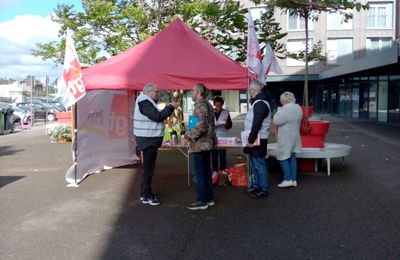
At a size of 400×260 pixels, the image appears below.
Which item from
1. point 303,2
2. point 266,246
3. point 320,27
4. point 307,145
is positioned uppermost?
point 320,27

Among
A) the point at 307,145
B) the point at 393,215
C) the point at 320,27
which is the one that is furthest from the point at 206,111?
the point at 320,27

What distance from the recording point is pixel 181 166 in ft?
33.6

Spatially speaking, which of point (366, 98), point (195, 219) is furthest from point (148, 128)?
point (366, 98)

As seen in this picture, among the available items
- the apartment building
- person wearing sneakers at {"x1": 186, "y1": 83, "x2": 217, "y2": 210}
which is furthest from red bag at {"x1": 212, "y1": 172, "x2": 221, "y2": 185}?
the apartment building

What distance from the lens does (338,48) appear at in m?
39.4

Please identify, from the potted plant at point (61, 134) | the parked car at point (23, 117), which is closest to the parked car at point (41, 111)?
the parked car at point (23, 117)

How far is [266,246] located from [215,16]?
11.0m

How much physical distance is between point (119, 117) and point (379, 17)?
34.6m

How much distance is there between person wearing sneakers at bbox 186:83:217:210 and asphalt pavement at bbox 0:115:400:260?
0.30 metres

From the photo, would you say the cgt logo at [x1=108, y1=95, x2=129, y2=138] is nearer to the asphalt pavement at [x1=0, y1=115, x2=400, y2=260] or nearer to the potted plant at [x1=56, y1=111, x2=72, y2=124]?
the asphalt pavement at [x1=0, y1=115, x2=400, y2=260]

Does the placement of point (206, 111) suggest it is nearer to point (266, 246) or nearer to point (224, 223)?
point (224, 223)

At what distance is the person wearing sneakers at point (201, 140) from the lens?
20.7 feet

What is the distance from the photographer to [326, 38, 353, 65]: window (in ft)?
129

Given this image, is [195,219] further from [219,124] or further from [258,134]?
[219,124]
